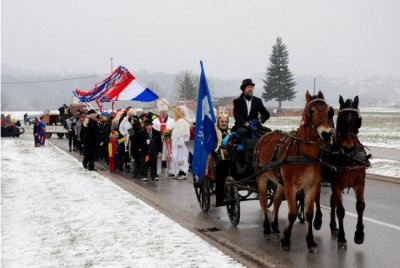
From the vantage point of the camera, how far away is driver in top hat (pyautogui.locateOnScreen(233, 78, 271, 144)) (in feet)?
30.3

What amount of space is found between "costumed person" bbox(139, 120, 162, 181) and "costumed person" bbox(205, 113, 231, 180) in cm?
559

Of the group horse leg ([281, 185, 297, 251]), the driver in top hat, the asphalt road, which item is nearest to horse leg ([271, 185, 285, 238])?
the asphalt road

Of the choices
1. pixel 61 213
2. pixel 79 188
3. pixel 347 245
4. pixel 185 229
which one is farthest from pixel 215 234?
pixel 79 188

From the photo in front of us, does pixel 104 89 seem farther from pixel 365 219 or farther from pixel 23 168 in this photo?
pixel 365 219

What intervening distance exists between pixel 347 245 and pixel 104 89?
16.3 metres

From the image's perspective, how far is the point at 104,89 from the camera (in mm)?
22219

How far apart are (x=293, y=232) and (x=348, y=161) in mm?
1918

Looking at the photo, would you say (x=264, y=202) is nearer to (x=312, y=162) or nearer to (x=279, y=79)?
(x=312, y=162)

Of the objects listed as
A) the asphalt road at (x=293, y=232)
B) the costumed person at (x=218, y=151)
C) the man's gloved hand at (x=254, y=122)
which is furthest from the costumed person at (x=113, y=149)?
the man's gloved hand at (x=254, y=122)

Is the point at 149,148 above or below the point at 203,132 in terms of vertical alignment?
below

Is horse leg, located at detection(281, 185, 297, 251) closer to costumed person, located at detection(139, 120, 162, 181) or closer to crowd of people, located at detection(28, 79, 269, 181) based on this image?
crowd of people, located at detection(28, 79, 269, 181)

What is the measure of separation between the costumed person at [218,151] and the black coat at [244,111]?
70 centimetres

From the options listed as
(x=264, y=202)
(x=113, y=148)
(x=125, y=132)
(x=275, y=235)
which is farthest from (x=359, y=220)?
(x=113, y=148)

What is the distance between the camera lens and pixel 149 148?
53.5 feet
